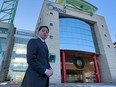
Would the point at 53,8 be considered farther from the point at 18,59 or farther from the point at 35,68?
the point at 35,68

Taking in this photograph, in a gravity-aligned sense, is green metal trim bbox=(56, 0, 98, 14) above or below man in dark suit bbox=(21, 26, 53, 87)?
above

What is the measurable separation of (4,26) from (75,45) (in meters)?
15.1

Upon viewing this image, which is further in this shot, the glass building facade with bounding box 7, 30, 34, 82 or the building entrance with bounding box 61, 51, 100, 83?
the glass building facade with bounding box 7, 30, 34, 82

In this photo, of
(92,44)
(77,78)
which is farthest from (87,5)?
(77,78)

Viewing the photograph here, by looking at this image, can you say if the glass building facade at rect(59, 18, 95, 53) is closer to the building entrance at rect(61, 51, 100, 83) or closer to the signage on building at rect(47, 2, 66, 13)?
the signage on building at rect(47, 2, 66, 13)

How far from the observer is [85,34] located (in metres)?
20.3

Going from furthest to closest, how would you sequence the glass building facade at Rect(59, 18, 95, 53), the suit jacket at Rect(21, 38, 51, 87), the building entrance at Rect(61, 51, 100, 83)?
1. the building entrance at Rect(61, 51, 100, 83)
2. the glass building facade at Rect(59, 18, 95, 53)
3. the suit jacket at Rect(21, 38, 51, 87)

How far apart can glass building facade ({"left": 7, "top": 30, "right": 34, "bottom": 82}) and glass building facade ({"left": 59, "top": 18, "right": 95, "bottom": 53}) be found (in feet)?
36.1

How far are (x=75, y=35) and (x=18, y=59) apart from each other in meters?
12.9

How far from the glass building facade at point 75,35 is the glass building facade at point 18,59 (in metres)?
11.0

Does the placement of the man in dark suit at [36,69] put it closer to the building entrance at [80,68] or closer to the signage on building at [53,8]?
the signage on building at [53,8]

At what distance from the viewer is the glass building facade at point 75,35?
1806 centimetres

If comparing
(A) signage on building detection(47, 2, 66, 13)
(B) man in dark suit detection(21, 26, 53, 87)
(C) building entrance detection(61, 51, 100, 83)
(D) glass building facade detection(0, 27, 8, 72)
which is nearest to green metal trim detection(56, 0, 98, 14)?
(A) signage on building detection(47, 2, 66, 13)

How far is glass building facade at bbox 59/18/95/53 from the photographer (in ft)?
59.3
